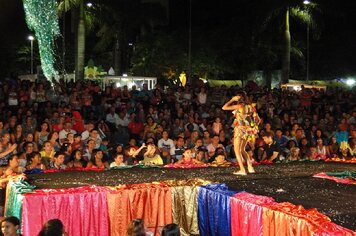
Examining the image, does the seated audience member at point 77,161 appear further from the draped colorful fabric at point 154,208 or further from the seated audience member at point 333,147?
the seated audience member at point 333,147

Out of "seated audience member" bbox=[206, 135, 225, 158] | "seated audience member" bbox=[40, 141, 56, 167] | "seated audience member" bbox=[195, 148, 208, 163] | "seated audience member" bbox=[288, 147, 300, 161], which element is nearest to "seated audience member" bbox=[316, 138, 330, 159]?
"seated audience member" bbox=[288, 147, 300, 161]

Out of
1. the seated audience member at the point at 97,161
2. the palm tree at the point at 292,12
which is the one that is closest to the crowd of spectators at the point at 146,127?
the seated audience member at the point at 97,161

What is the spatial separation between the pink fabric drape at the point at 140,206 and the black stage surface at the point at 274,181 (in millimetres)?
700

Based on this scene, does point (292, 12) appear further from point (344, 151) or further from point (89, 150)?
point (89, 150)

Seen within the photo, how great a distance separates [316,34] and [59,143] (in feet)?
48.3

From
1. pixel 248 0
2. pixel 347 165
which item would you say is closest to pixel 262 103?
pixel 347 165

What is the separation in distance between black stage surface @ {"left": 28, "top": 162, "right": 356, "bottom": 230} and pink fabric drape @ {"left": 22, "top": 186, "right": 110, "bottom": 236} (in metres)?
0.73

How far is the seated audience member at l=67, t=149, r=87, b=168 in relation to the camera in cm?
967

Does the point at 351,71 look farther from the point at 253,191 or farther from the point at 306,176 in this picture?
the point at 253,191

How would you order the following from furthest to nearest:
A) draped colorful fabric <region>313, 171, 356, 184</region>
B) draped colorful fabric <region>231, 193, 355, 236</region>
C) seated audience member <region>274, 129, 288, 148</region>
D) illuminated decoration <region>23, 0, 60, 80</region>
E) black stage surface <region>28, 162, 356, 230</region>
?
illuminated decoration <region>23, 0, 60, 80</region>
seated audience member <region>274, 129, 288, 148</region>
draped colorful fabric <region>313, 171, 356, 184</region>
black stage surface <region>28, 162, 356, 230</region>
draped colorful fabric <region>231, 193, 355, 236</region>

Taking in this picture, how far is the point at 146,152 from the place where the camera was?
34.4 ft

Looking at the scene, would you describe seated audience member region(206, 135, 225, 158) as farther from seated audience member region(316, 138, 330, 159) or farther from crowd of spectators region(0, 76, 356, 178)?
seated audience member region(316, 138, 330, 159)

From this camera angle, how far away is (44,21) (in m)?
17.6

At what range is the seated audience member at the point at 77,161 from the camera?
9672mm
